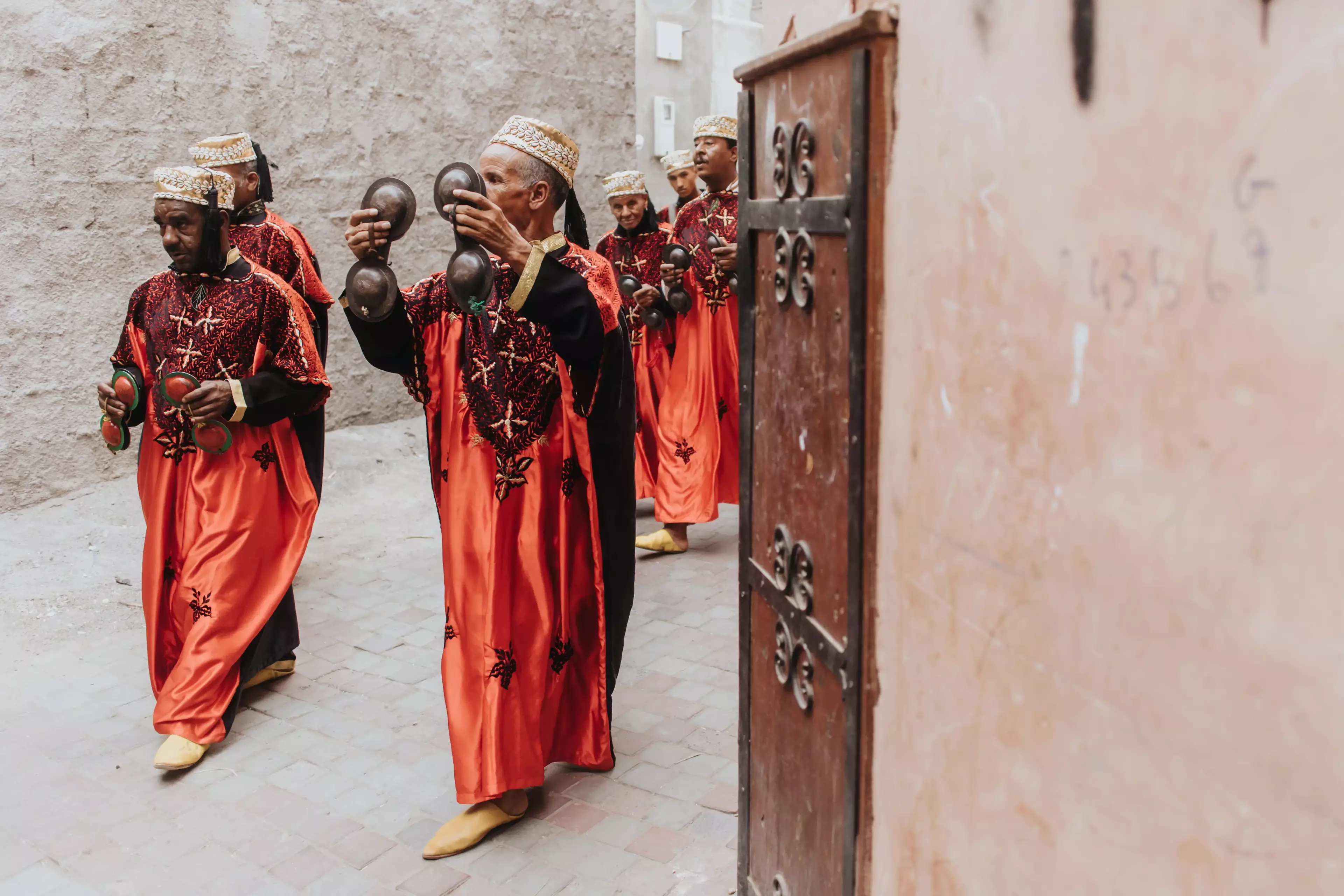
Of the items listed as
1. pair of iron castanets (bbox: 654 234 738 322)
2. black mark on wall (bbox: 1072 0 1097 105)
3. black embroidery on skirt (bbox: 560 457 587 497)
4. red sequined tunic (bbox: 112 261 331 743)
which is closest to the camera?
black mark on wall (bbox: 1072 0 1097 105)

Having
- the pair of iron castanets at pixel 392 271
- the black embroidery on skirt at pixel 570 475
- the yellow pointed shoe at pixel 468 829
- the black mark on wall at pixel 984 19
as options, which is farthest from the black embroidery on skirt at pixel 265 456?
the black mark on wall at pixel 984 19

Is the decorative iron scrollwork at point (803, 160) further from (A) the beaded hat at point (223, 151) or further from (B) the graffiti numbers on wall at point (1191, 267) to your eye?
(A) the beaded hat at point (223, 151)

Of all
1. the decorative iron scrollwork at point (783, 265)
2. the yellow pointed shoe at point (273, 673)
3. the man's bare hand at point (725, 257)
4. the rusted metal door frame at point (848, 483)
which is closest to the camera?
the rusted metal door frame at point (848, 483)

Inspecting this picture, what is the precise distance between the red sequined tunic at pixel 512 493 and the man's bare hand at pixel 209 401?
37.8 inches

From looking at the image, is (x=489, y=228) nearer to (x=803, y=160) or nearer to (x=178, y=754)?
(x=803, y=160)

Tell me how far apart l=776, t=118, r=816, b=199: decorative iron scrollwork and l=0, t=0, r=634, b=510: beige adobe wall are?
587 cm

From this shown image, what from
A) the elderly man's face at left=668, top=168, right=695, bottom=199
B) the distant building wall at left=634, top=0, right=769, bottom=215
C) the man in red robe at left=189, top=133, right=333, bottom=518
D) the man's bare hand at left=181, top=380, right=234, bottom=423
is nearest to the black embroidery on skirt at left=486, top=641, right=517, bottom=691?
the man's bare hand at left=181, top=380, right=234, bottom=423

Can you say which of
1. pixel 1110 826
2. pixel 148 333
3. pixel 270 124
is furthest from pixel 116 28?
pixel 1110 826

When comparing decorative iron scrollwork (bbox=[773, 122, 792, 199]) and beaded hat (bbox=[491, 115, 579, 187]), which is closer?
decorative iron scrollwork (bbox=[773, 122, 792, 199])

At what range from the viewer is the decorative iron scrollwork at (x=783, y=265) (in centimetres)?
222

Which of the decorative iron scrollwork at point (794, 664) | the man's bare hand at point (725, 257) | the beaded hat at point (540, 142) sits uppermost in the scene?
the beaded hat at point (540, 142)

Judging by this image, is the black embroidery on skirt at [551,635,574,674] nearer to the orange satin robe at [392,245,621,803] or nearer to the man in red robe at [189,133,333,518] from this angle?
the orange satin robe at [392,245,621,803]

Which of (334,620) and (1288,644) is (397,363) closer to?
(334,620)

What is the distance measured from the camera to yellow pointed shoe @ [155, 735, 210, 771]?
3996 millimetres
